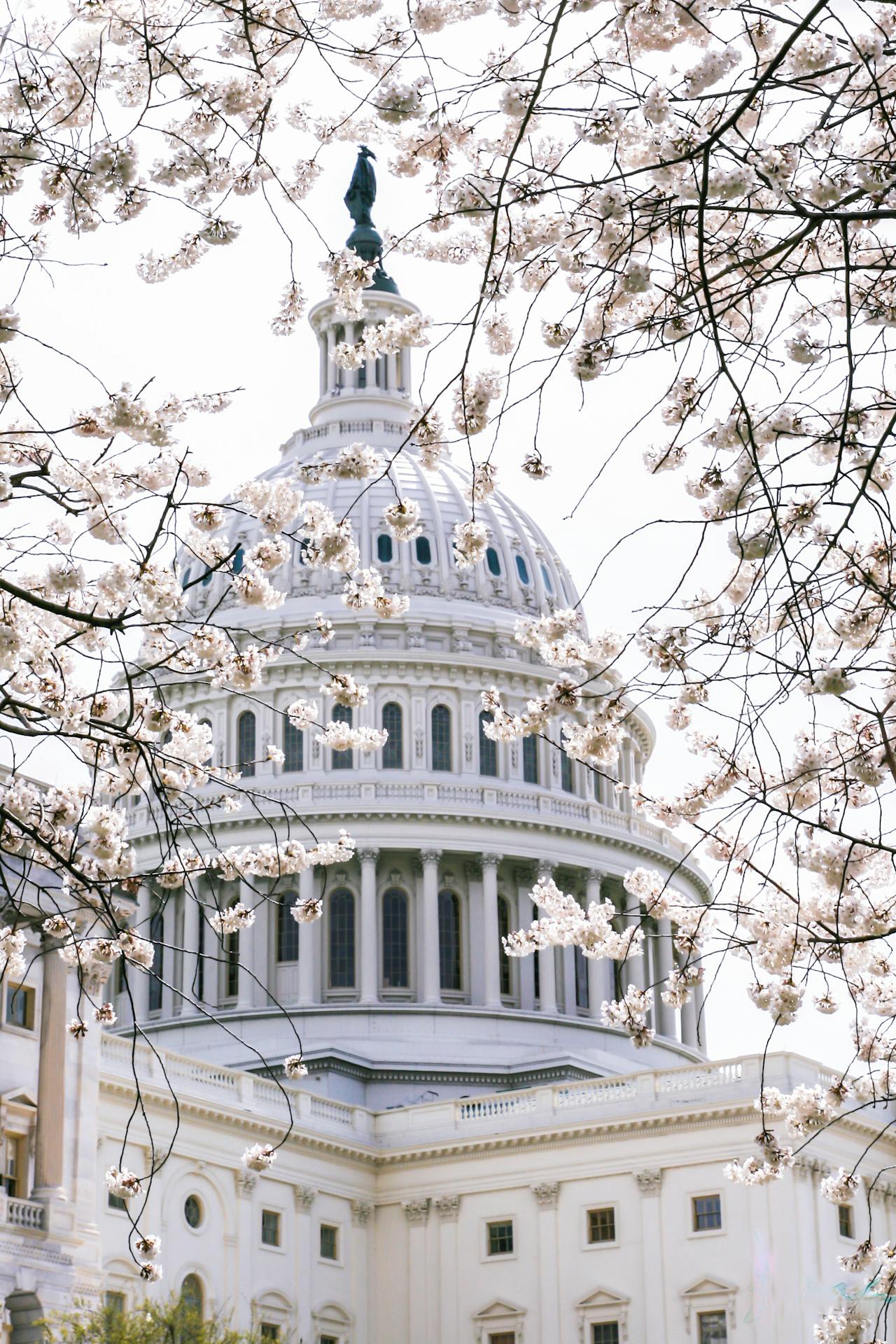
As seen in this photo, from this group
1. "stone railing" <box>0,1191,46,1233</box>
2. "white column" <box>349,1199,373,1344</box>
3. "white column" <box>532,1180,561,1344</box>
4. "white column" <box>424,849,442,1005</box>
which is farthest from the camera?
"white column" <box>424,849,442,1005</box>

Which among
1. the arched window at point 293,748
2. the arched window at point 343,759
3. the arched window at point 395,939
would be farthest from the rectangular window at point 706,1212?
the arched window at point 293,748

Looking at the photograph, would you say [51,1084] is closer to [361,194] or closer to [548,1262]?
[548,1262]

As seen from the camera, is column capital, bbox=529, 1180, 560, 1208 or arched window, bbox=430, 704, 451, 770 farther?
arched window, bbox=430, 704, 451, 770

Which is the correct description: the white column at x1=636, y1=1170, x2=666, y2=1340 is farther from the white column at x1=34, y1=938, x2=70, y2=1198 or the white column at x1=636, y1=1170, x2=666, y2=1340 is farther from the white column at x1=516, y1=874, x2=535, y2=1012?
the white column at x1=516, y1=874, x2=535, y2=1012

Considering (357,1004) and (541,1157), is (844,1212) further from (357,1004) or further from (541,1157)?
(357,1004)

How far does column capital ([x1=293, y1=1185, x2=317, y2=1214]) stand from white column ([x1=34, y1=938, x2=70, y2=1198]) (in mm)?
18866

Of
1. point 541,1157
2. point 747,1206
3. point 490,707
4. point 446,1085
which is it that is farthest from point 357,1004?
point 490,707

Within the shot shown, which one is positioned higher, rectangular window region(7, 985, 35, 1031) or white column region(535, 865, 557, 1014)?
white column region(535, 865, 557, 1014)

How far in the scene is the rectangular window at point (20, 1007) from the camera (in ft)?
167

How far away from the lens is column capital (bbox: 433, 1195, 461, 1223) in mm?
72125

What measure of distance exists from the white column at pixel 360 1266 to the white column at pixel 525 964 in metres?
20.2

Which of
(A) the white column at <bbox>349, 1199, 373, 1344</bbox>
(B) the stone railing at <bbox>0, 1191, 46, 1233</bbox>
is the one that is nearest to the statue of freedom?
(A) the white column at <bbox>349, 1199, 373, 1344</bbox>

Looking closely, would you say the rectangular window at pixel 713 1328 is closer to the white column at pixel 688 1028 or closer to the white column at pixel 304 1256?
the white column at pixel 304 1256

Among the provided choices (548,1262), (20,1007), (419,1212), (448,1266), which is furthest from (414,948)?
(20,1007)
